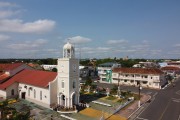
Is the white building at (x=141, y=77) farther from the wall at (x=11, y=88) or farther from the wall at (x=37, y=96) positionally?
the wall at (x=11, y=88)

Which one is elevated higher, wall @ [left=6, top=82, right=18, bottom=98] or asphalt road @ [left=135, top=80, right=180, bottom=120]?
wall @ [left=6, top=82, right=18, bottom=98]

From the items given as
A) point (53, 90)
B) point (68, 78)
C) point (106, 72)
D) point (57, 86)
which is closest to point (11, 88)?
point (53, 90)

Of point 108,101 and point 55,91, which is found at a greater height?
point 55,91

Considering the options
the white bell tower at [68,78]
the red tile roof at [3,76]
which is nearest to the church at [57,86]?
the white bell tower at [68,78]

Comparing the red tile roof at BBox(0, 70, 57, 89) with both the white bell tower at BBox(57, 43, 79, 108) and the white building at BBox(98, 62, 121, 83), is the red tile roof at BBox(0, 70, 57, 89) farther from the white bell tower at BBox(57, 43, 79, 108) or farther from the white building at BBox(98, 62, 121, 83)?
the white building at BBox(98, 62, 121, 83)

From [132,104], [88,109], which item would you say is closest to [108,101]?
[132,104]

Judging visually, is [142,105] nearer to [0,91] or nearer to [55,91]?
[55,91]

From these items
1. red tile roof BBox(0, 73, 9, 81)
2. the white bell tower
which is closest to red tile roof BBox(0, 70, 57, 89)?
red tile roof BBox(0, 73, 9, 81)
